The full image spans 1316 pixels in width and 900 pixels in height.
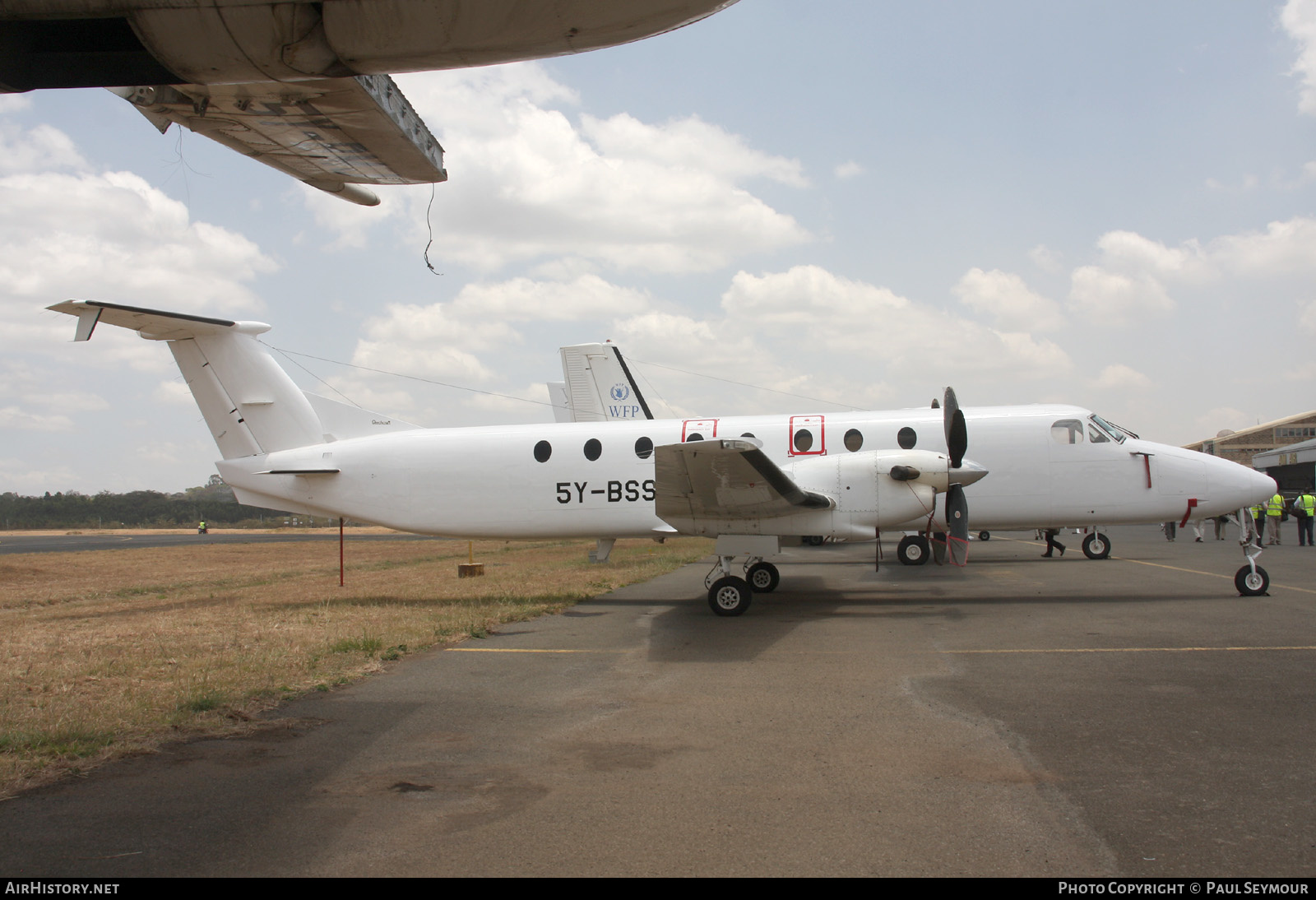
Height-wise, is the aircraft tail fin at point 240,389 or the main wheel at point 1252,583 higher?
the aircraft tail fin at point 240,389

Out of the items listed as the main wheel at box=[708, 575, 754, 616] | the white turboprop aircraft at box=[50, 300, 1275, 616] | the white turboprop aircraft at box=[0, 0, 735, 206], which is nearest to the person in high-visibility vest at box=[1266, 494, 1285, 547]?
the white turboprop aircraft at box=[50, 300, 1275, 616]

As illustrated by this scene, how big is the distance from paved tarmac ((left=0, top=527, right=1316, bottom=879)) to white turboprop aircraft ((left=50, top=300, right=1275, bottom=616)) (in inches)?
100

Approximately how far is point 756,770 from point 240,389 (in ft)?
39.2

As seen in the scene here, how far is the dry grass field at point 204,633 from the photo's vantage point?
5789 mm

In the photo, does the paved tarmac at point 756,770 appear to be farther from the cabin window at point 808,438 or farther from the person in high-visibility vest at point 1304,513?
the person in high-visibility vest at point 1304,513

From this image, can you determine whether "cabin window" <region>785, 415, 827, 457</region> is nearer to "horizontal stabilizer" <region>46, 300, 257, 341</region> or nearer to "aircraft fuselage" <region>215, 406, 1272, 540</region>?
"aircraft fuselage" <region>215, 406, 1272, 540</region>

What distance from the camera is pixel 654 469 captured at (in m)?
12.1

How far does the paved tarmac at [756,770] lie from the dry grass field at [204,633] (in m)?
0.55

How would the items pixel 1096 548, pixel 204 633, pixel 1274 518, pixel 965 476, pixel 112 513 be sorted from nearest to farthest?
pixel 204 633, pixel 965 476, pixel 1096 548, pixel 1274 518, pixel 112 513

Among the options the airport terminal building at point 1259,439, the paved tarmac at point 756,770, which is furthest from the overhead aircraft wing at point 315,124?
the airport terminal building at point 1259,439

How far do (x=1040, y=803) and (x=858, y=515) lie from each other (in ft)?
23.6

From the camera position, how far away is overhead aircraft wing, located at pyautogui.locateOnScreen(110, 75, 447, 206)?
407 cm

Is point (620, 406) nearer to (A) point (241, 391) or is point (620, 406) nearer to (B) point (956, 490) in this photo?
(A) point (241, 391)

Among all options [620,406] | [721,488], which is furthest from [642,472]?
[620,406]
